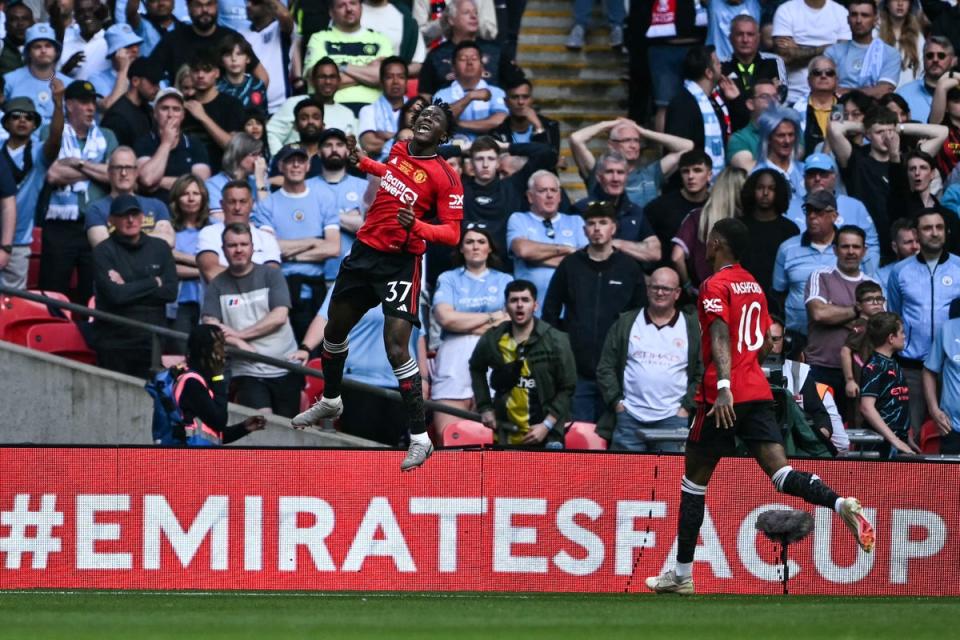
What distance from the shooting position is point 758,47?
19250mm

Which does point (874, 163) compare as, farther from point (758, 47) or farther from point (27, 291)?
point (27, 291)

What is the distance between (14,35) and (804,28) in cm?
841

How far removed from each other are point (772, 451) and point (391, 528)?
3076 mm

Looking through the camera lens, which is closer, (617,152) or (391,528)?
(391,528)

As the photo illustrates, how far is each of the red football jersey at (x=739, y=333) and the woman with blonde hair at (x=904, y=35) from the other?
29.1ft

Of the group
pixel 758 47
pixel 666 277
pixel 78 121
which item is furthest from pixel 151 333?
pixel 758 47

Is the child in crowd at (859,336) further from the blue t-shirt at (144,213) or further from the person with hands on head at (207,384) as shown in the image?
the blue t-shirt at (144,213)

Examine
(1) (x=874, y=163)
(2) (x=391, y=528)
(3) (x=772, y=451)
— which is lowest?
(2) (x=391, y=528)

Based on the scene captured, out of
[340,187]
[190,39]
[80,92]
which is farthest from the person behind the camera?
[190,39]

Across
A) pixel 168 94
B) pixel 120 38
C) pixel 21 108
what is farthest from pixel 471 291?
pixel 120 38

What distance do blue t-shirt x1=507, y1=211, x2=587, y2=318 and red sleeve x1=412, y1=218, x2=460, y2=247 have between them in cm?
457

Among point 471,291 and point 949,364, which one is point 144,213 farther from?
point 949,364

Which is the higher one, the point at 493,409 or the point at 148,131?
the point at 148,131

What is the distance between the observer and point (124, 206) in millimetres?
15562
